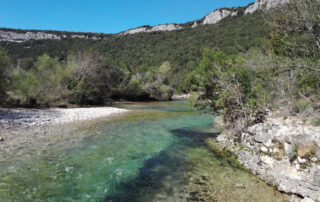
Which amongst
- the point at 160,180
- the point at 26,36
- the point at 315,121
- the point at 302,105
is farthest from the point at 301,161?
the point at 26,36

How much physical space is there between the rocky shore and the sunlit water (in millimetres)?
413

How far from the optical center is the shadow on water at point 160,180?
4621mm

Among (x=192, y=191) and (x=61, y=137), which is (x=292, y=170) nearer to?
(x=192, y=191)

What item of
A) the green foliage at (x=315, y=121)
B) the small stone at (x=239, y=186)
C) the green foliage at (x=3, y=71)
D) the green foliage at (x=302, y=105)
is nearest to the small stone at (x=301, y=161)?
the green foliage at (x=315, y=121)

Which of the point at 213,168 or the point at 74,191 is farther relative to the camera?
the point at 213,168

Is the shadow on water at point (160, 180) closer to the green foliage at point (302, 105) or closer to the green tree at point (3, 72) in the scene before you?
the green foliage at point (302, 105)

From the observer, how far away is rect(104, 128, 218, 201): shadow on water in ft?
15.2

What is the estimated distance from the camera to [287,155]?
482 cm

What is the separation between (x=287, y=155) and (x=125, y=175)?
4.69 meters

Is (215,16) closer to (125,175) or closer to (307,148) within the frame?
(307,148)

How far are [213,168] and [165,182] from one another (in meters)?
1.95

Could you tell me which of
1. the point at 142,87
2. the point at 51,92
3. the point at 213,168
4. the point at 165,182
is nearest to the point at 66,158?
the point at 165,182

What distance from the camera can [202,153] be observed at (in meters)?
7.84

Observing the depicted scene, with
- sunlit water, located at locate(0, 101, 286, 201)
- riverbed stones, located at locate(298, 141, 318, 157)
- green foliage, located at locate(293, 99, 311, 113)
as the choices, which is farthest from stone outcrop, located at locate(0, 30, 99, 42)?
riverbed stones, located at locate(298, 141, 318, 157)
